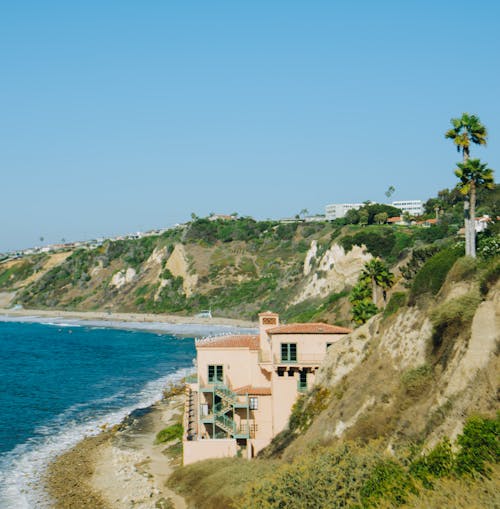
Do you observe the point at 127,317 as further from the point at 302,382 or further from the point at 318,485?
the point at 318,485

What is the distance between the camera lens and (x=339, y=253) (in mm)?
116750

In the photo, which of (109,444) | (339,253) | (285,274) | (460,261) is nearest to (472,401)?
(460,261)

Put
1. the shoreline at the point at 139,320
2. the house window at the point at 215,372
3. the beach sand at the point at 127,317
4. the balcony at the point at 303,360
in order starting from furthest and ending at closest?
the beach sand at the point at 127,317 → the shoreline at the point at 139,320 → the house window at the point at 215,372 → the balcony at the point at 303,360

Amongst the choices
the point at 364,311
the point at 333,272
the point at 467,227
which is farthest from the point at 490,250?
the point at 333,272

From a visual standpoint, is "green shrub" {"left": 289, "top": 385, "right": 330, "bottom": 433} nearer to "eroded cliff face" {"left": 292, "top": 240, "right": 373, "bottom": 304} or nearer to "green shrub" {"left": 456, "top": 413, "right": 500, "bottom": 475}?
"green shrub" {"left": 456, "top": 413, "right": 500, "bottom": 475}

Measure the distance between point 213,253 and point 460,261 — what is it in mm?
146786

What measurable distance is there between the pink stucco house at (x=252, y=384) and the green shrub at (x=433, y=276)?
5.76 metres

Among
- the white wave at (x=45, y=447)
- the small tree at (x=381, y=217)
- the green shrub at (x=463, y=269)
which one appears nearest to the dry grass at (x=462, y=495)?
the green shrub at (x=463, y=269)

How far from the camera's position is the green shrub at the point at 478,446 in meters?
17.9

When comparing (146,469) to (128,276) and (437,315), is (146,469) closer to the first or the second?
(437,315)

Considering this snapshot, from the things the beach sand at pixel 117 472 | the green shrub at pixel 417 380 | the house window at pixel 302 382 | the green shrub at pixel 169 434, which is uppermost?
the green shrub at pixel 417 380

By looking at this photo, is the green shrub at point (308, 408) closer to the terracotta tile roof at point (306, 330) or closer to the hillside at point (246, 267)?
the terracotta tile roof at point (306, 330)

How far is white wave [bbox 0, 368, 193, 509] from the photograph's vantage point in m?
38.0

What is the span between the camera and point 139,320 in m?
157
